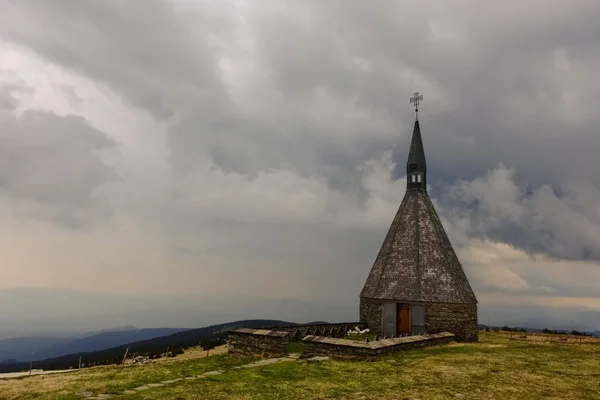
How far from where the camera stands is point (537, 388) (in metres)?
14.6

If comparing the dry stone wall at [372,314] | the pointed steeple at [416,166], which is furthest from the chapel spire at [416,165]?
the dry stone wall at [372,314]

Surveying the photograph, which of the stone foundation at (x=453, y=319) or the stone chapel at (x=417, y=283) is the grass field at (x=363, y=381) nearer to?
the stone foundation at (x=453, y=319)

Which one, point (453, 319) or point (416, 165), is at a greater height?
point (416, 165)

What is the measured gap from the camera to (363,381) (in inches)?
574

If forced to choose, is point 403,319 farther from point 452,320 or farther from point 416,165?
point 416,165

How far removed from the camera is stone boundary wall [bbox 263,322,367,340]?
2662 centimetres

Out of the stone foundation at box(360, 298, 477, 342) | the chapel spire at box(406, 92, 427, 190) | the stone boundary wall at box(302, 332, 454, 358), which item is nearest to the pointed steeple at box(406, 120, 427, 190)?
the chapel spire at box(406, 92, 427, 190)

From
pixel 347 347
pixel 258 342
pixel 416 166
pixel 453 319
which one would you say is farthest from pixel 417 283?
pixel 258 342

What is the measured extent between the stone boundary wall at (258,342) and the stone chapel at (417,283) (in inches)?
447

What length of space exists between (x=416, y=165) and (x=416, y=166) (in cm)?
11

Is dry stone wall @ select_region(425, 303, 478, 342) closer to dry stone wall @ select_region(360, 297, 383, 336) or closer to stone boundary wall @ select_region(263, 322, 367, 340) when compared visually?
dry stone wall @ select_region(360, 297, 383, 336)

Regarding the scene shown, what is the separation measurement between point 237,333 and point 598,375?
50.5 ft

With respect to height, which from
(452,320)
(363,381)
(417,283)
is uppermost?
(417,283)

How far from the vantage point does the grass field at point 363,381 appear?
43.1 feet
